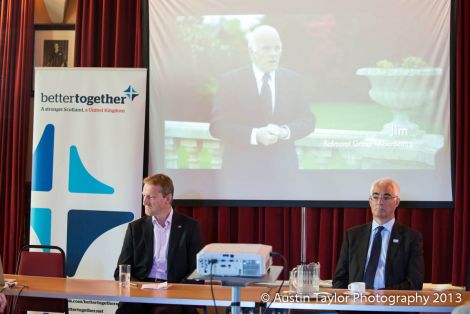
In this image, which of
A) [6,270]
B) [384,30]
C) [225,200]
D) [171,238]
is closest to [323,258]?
[225,200]

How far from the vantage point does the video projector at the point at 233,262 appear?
9.13 ft

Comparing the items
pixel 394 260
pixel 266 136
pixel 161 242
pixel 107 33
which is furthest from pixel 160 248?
pixel 107 33

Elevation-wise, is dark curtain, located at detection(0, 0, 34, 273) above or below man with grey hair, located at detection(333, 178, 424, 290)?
above

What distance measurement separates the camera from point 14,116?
5629mm

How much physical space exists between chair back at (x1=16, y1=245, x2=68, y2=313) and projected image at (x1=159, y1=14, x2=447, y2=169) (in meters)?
1.28

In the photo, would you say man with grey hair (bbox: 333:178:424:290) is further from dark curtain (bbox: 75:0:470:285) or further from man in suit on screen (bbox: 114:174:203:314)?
man in suit on screen (bbox: 114:174:203:314)

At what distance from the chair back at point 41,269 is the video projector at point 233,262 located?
1806mm

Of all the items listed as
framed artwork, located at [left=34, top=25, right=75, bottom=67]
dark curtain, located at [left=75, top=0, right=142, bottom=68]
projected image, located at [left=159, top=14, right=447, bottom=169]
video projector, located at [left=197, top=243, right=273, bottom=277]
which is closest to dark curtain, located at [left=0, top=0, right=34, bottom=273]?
framed artwork, located at [left=34, top=25, right=75, bottom=67]

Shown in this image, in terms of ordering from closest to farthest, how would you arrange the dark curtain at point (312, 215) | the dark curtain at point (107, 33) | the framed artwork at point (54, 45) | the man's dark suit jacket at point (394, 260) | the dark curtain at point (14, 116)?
the man's dark suit jacket at point (394, 260) → the dark curtain at point (312, 215) → the dark curtain at point (107, 33) → the dark curtain at point (14, 116) → the framed artwork at point (54, 45)

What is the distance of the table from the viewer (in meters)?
3.21

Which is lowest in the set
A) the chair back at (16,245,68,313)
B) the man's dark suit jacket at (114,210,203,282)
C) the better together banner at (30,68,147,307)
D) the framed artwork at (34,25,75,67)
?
the chair back at (16,245,68,313)

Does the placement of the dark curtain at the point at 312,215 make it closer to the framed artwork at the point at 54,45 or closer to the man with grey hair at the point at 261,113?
the framed artwork at the point at 54,45

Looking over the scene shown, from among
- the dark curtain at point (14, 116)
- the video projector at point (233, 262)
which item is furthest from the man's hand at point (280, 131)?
the video projector at point (233, 262)

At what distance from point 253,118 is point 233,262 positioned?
2.51 metres
